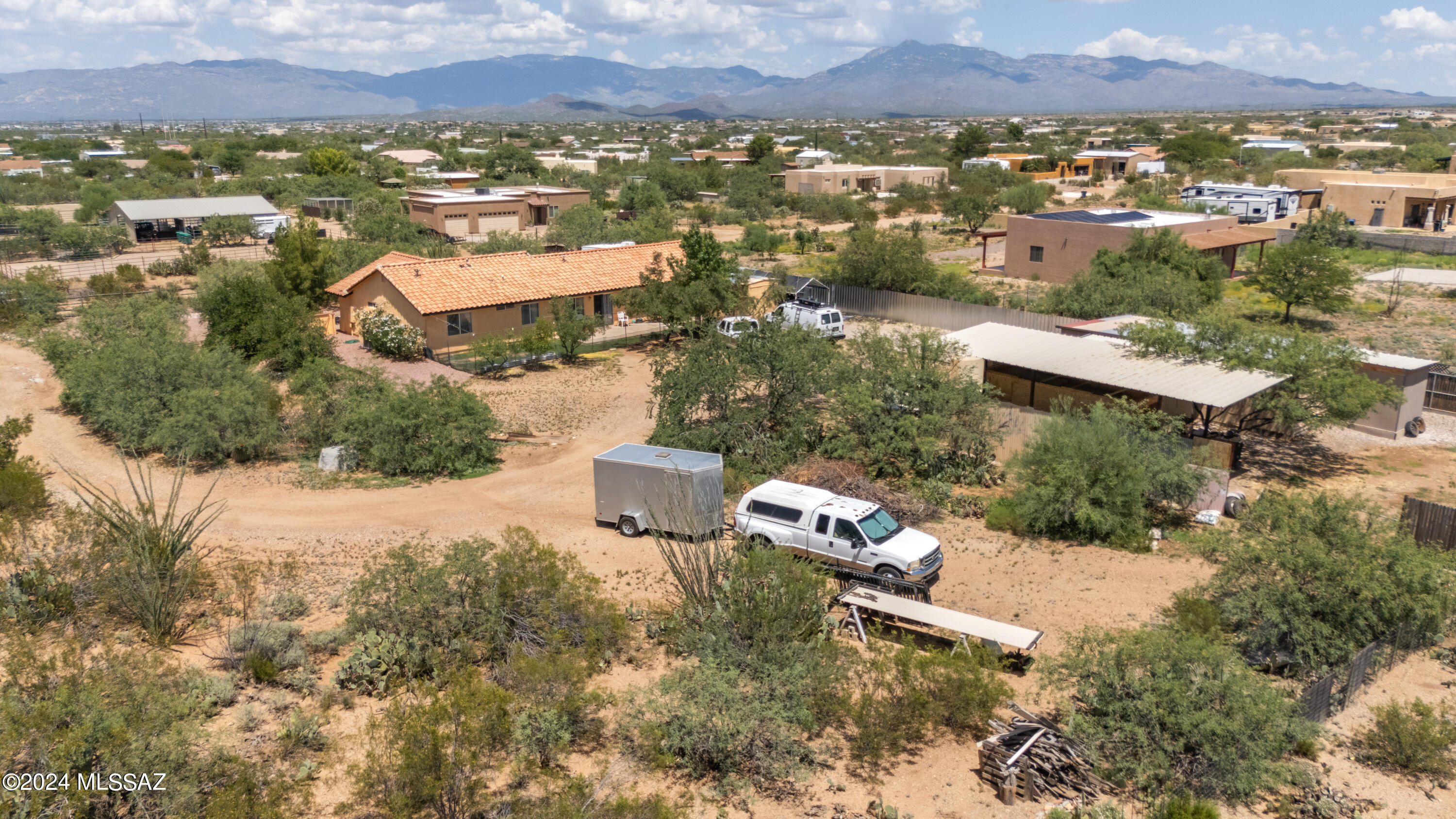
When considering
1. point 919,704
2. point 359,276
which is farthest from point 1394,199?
point 919,704

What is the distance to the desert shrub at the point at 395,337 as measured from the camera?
33.0 m

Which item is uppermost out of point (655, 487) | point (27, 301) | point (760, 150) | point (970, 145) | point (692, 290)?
point (970, 145)

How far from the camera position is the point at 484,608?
13.7 meters

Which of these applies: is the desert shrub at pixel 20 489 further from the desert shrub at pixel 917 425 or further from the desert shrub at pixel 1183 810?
the desert shrub at pixel 1183 810

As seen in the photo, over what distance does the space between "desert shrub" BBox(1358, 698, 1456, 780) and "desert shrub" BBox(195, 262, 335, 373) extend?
28.3 m

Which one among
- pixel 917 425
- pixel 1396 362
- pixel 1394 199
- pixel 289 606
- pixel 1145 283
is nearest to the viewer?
pixel 289 606

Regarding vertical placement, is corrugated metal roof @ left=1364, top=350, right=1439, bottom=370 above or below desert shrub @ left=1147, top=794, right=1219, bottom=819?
above

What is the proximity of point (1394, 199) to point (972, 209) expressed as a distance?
2845 cm

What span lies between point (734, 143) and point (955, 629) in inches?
6352

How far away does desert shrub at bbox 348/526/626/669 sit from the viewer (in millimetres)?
13430

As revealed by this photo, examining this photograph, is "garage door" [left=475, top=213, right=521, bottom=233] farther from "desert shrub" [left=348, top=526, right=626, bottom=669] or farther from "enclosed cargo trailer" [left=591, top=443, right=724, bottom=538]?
"desert shrub" [left=348, top=526, right=626, bottom=669]

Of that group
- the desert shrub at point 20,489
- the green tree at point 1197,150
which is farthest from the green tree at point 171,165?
the green tree at point 1197,150

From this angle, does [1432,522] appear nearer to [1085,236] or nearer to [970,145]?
[1085,236]

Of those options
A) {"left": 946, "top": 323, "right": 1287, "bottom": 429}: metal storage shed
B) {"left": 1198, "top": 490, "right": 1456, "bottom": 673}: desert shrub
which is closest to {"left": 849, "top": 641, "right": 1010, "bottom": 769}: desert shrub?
{"left": 1198, "top": 490, "right": 1456, "bottom": 673}: desert shrub
